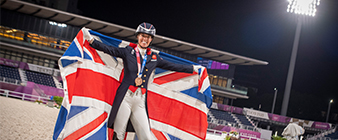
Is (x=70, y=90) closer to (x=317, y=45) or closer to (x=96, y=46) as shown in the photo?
(x=96, y=46)

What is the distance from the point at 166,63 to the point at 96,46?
1082mm

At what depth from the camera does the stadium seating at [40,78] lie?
3197 centimetres

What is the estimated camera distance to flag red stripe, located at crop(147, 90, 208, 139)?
4.64 m

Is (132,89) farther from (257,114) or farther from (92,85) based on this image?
(257,114)

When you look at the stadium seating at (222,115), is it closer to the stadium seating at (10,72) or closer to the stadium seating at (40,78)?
the stadium seating at (40,78)

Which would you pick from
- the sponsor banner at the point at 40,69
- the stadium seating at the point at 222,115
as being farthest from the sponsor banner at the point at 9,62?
the stadium seating at the point at 222,115

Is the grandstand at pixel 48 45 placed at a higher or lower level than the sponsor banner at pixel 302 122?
higher

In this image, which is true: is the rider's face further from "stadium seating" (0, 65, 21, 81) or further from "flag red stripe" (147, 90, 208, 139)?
"stadium seating" (0, 65, 21, 81)

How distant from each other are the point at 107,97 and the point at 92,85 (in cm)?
27

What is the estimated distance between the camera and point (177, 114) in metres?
4.83

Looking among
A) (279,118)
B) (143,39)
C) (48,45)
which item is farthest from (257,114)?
(143,39)

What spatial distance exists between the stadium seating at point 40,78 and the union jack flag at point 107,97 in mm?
29670

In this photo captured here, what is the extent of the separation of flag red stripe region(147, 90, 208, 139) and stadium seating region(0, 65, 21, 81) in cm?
3018

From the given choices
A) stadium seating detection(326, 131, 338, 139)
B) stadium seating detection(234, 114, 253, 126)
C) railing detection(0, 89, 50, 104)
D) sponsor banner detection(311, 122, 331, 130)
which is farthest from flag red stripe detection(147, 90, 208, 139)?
sponsor banner detection(311, 122, 331, 130)
